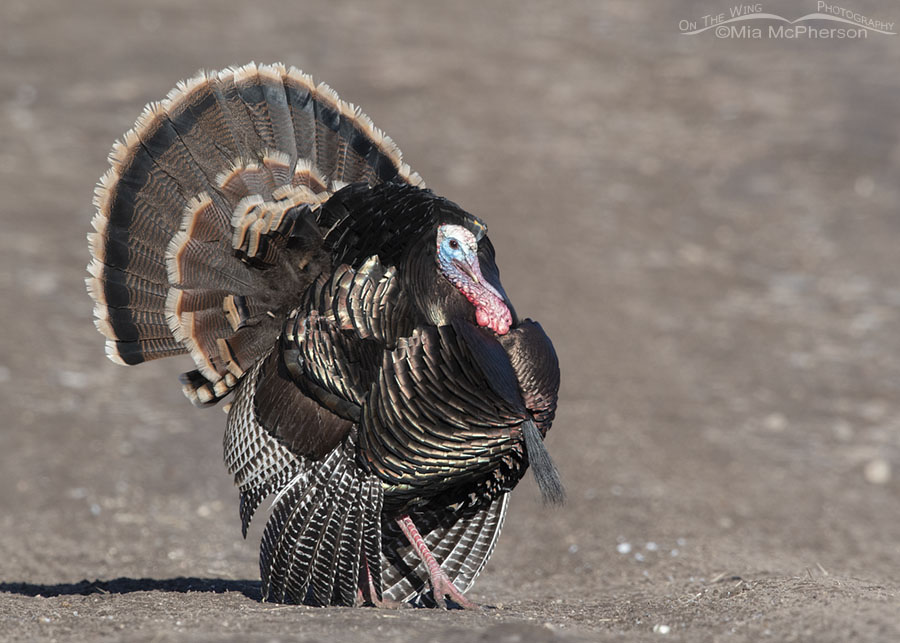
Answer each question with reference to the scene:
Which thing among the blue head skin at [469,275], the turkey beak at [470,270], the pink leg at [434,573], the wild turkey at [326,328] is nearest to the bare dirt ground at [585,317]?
the pink leg at [434,573]

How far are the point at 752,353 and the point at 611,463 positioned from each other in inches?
99.4

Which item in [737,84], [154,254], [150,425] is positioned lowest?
[150,425]

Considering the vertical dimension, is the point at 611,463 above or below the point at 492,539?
below

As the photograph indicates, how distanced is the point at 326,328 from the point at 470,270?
73 centimetres

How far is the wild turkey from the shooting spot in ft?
15.0

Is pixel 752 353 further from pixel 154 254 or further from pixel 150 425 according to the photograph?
pixel 154 254

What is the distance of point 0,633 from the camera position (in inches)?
167

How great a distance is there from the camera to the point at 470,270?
15.5ft

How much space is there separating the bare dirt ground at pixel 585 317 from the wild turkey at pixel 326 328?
541 mm

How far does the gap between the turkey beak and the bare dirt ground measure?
1.45 metres

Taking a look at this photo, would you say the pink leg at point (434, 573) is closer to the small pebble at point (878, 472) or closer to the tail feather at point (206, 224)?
the tail feather at point (206, 224)

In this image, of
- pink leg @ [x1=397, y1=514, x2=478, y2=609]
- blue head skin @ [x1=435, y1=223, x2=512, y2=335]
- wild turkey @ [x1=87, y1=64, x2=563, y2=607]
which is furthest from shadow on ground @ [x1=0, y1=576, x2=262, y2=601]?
blue head skin @ [x1=435, y1=223, x2=512, y2=335]

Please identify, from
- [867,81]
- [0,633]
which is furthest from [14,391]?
[867,81]

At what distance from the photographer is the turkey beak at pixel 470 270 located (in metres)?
4.72
